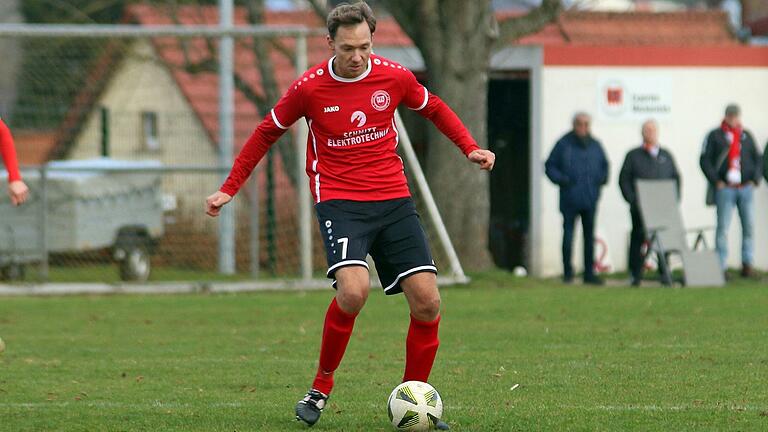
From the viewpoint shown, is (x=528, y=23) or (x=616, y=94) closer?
(x=528, y=23)

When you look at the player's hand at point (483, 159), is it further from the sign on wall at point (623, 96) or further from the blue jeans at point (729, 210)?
the sign on wall at point (623, 96)

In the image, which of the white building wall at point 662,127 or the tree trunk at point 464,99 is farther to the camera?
the white building wall at point 662,127

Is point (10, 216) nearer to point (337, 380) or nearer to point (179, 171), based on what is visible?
point (179, 171)

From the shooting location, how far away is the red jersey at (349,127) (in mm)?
7375

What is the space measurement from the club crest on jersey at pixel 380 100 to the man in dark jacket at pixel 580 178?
10.8 meters

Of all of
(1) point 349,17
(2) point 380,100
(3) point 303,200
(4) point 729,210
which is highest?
(1) point 349,17

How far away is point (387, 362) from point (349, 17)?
3598 mm

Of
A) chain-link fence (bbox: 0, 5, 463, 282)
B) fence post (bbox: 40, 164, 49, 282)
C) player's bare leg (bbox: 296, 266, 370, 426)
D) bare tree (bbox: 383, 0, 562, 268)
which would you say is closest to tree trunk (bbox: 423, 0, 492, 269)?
bare tree (bbox: 383, 0, 562, 268)

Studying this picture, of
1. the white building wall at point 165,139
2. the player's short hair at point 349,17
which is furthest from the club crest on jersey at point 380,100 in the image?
the white building wall at point 165,139

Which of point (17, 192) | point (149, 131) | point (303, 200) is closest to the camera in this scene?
point (17, 192)

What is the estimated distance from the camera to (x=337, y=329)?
291 inches

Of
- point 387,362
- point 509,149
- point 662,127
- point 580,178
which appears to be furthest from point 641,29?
point 387,362

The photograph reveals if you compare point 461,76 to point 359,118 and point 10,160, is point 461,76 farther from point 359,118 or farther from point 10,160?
point 359,118

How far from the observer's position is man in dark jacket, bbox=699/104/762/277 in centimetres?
1861
